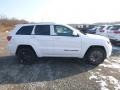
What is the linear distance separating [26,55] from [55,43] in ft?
4.82

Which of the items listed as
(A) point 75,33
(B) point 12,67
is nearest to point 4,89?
(B) point 12,67

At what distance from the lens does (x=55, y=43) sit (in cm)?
990

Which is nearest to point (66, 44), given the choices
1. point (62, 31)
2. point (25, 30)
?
point (62, 31)

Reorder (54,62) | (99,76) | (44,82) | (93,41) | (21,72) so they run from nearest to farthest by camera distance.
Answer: (44,82), (99,76), (21,72), (93,41), (54,62)

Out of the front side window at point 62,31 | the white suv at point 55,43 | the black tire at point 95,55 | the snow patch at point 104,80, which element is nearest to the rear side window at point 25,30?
the white suv at point 55,43

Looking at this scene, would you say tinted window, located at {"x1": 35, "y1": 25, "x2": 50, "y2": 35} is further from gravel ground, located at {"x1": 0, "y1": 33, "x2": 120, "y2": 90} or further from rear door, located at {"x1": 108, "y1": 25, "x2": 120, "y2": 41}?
rear door, located at {"x1": 108, "y1": 25, "x2": 120, "y2": 41}

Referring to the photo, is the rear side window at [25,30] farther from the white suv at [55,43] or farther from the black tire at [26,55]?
the black tire at [26,55]

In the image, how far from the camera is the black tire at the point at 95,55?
10.0 metres

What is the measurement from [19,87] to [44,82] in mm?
916

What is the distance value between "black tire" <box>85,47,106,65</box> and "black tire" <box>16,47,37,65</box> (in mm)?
2488

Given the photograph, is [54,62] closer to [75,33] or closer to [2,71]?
[75,33]

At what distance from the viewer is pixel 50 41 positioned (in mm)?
9906

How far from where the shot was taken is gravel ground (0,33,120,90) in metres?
7.19

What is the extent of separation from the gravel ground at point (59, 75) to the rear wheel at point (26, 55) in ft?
1.07
